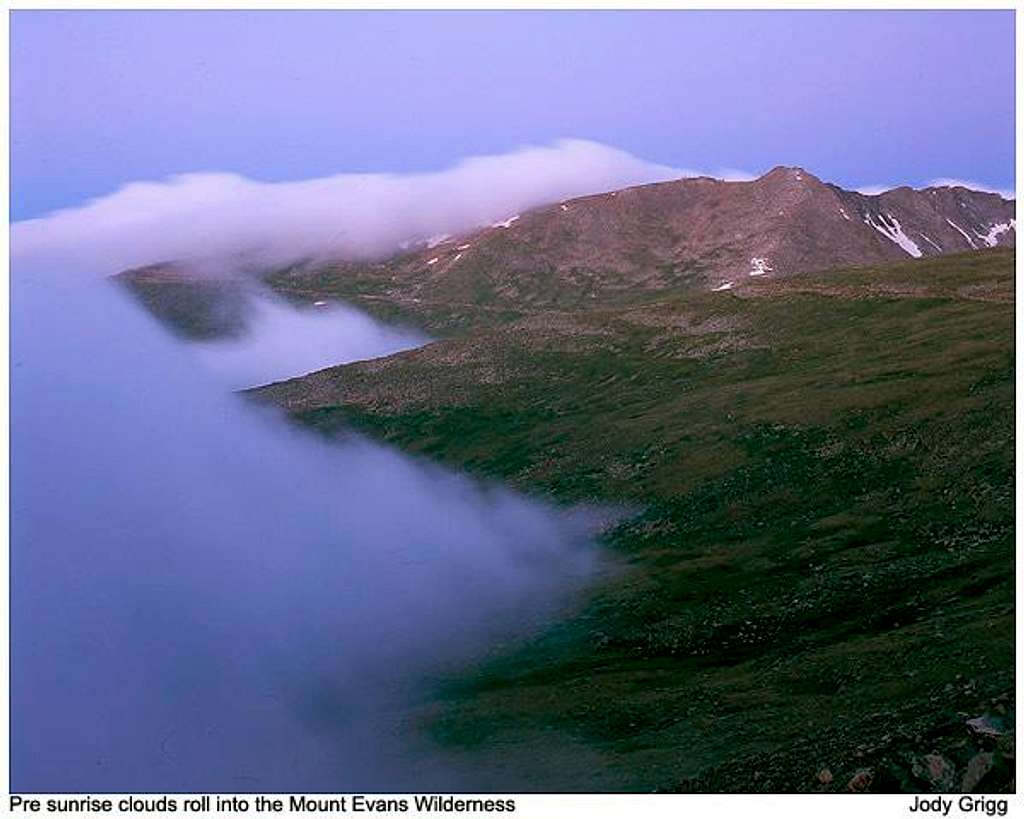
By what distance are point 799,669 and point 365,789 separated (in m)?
18.9

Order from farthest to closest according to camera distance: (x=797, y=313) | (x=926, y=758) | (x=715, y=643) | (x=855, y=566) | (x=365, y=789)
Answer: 1. (x=797, y=313)
2. (x=855, y=566)
3. (x=715, y=643)
4. (x=365, y=789)
5. (x=926, y=758)

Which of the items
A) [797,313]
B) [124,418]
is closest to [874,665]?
[124,418]

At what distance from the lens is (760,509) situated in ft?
259

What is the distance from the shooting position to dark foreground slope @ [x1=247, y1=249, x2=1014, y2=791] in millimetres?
37062

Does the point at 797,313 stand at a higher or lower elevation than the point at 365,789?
higher

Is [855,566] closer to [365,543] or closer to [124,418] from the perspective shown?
[365,543]

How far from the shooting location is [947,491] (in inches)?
2840

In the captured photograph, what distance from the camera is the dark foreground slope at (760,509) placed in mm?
37062

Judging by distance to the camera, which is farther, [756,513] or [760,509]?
[760,509]

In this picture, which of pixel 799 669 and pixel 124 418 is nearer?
pixel 799 669

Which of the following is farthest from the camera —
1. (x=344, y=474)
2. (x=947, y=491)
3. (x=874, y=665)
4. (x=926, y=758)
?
(x=344, y=474)

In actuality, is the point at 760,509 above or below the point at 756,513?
above

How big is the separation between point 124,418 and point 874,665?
4234cm
